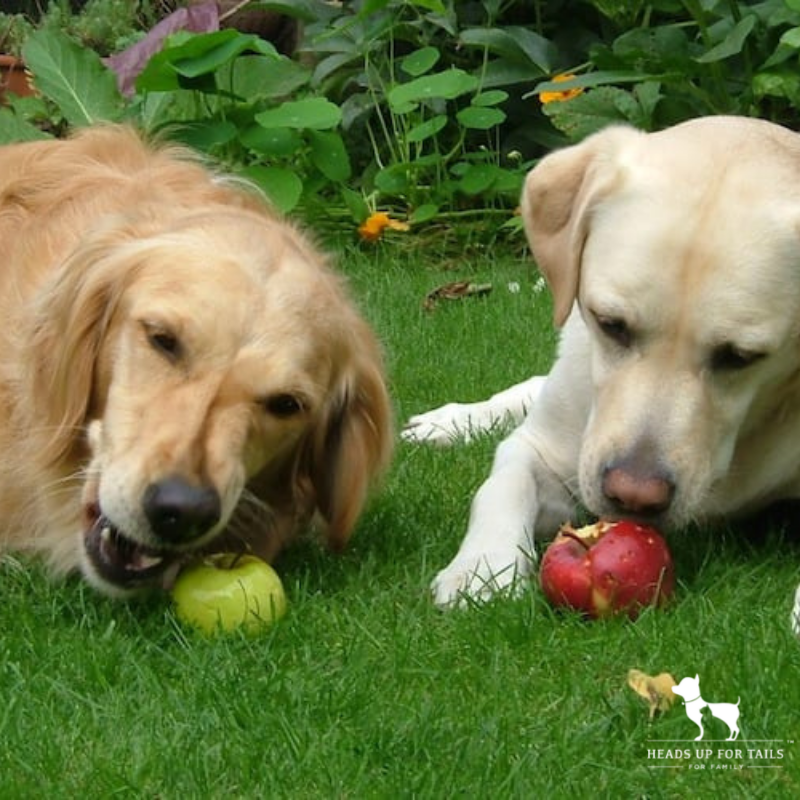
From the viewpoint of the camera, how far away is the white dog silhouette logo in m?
2.82

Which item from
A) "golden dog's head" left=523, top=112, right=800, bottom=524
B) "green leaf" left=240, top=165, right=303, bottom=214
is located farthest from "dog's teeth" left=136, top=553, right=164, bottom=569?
"green leaf" left=240, top=165, right=303, bottom=214

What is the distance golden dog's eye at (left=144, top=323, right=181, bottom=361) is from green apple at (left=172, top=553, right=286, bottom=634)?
44 cm

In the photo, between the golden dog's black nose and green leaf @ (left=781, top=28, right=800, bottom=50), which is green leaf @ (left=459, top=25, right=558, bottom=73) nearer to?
green leaf @ (left=781, top=28, right=800, bottom=50)

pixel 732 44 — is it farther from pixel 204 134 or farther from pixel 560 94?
pixel 204 134

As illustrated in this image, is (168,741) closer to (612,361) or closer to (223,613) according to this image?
(223,613)

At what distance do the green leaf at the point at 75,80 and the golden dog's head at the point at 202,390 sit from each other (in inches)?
115

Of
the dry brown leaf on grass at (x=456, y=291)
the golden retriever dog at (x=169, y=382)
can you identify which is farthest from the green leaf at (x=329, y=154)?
the golden retriever dog at (x=169, y=382)

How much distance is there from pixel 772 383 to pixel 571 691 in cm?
99

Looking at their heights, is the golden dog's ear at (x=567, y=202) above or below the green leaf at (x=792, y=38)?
above

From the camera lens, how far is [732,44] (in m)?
6.91

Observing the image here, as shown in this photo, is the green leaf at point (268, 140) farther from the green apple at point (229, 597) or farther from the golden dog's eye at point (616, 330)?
the green apple at point (229, 597)

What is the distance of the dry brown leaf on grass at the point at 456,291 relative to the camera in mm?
6504

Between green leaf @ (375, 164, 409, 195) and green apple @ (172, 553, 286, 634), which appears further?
green leaf @ (375, 164, 409, 195)

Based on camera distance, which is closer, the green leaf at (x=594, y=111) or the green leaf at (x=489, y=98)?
the green leaf at (x=594, y=111)
